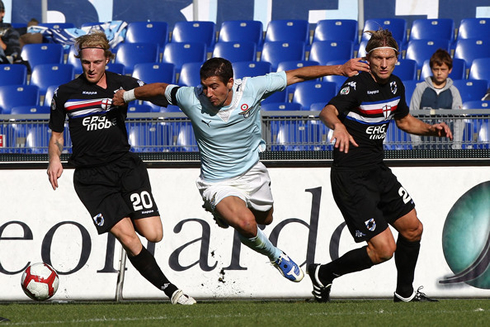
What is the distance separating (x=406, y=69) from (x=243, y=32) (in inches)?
130

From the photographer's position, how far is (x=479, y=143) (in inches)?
326

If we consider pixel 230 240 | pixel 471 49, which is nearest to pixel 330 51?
pixel 471 49

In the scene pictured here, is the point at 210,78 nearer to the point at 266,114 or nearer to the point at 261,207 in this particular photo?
the point at 261,207

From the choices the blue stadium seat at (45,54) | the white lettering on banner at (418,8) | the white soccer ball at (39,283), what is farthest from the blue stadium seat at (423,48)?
the white soccer ball at (39,283)

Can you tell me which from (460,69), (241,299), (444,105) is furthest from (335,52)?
(241,299)

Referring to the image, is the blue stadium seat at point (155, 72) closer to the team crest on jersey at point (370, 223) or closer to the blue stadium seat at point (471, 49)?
the blue stadium seat at point (471, 49)

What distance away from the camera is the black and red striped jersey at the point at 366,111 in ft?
21.3

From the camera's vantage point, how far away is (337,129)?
5848mm

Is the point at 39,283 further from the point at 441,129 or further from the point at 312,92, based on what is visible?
the point at 312,92

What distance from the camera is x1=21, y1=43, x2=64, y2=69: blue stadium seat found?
568 inches

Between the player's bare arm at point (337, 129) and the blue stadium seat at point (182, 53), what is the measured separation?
25.7 ft

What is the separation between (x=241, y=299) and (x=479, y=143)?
9.23ft

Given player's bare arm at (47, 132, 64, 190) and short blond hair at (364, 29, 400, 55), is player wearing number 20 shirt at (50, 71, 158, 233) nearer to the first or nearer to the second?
player's bare arm at (47, 132, 64, 190)

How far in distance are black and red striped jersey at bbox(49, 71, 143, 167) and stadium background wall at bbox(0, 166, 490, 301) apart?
147 cm
